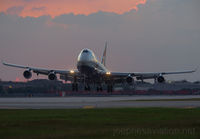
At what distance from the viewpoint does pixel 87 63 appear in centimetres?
5378

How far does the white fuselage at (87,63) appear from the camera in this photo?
5384 cm

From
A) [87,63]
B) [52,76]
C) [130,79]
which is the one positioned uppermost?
[87,63]

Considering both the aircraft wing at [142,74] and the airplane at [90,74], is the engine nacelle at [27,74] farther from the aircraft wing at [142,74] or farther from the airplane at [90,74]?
the aircraft wing at [142,74]

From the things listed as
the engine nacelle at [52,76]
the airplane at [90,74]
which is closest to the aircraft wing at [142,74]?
the airplane at [90,74]

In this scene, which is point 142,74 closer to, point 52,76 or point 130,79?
point 130,79

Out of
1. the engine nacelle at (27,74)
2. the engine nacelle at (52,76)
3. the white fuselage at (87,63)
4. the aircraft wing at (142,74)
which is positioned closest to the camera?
the white fuselage at (87,63)

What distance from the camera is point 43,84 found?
157m
